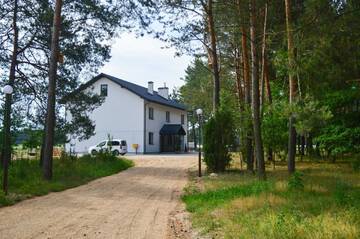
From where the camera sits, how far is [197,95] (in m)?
53.1

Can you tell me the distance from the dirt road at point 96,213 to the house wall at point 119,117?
28.8 meters

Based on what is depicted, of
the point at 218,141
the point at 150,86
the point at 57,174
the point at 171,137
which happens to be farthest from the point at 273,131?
the point at 150,86

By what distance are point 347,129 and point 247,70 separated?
17.6ft

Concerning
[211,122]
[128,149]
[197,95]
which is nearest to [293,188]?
[211,122]

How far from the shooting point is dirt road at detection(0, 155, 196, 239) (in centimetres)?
836

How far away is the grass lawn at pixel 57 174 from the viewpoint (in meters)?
13.8

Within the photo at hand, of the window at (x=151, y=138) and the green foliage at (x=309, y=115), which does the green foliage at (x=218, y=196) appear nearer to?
the green foliage at (x=309, y=115)

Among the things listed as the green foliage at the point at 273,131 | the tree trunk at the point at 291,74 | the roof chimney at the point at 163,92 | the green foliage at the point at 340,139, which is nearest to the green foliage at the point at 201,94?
the roof chimney at the point at 163,92

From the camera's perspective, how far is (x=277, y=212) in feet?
28.2

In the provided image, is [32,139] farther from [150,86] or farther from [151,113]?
[150,86]

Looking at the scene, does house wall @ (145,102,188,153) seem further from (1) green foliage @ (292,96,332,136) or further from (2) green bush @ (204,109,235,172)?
(1) green foliage @ (292,96,332,136)

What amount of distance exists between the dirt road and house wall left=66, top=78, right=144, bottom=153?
94.6 ft

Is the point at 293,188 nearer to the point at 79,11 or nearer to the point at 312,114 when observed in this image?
the point at 312,114

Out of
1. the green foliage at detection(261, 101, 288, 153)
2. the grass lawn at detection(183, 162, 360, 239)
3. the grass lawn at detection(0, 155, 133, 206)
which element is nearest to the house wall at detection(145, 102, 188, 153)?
the grass lawn at detection(0, 155, 133, 206)
